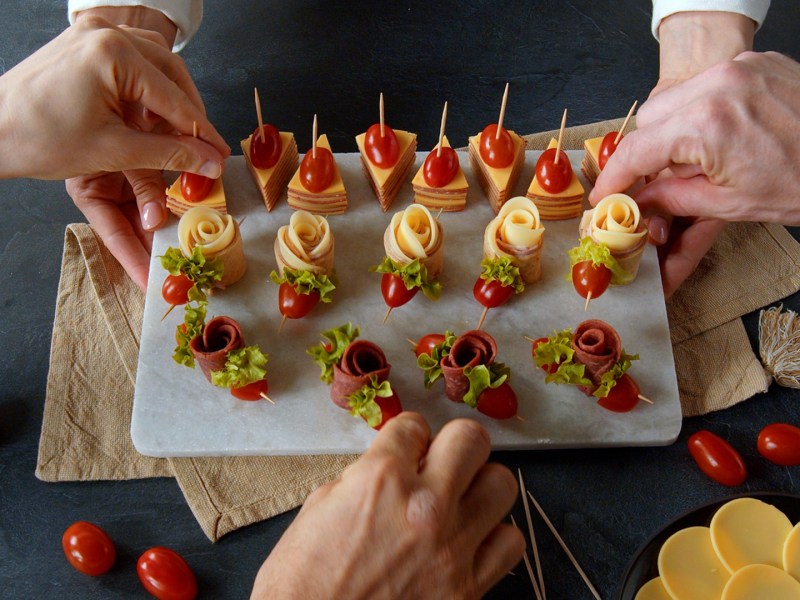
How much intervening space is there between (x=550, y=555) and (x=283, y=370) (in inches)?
43.2

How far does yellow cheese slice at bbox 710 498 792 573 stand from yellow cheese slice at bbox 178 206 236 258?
183cm

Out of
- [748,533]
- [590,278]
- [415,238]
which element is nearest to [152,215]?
[415,238]

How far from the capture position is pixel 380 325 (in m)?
2.76

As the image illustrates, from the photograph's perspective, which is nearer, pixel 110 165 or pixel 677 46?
pixel 110 165

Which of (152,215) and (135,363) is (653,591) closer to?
(135,363)

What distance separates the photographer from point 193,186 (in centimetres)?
286

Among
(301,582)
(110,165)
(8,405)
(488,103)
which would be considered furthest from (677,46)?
(8,405)

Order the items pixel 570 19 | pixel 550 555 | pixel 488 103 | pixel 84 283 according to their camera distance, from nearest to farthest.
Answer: pixel 550 555, pixel 84 283, pixel 488 103, pixel 570 19

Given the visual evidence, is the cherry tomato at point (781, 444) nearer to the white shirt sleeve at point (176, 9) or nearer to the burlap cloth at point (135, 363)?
the burlap cloth at point (135, 363)

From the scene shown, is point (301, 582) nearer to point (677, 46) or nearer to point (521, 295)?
point (521, 295)

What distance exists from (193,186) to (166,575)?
1.40 m

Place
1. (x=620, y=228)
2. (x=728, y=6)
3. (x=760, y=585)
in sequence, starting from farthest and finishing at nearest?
(x=728, y=6) < (x=620, y=228) < (x=760, y=585)

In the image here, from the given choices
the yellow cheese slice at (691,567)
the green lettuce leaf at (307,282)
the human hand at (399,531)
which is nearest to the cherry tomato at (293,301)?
the green lettuce leaf at (307,282)

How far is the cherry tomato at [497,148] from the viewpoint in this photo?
9.48ft
